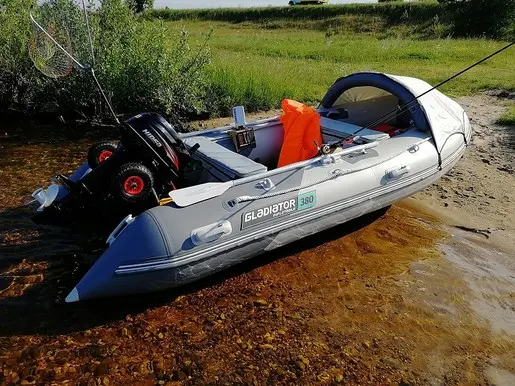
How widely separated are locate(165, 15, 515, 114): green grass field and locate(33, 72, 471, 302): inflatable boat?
3809mm

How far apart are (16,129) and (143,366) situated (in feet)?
20.0

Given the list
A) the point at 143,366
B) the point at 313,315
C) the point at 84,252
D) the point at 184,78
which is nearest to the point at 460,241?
the point at 313,315

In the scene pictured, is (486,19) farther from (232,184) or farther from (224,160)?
(232,184)

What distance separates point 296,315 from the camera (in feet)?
12.6

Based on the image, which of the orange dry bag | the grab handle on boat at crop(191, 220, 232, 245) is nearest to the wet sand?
the grab handle on boat at crop(191, 220, 232, 245)

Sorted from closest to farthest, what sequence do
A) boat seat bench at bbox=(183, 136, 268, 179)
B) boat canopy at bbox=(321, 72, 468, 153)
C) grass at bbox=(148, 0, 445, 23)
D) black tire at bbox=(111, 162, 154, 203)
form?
black tire at bbox=(111, 162, 154, 203), boat seat bench at bbox=(183, 136, 268, 179), boat canopy at bbox=(321, 72, 468, 153), grass at bbox=(148, 0, 445, 23)

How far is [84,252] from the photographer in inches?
177

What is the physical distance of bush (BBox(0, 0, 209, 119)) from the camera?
25.7 feet

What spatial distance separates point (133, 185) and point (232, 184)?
2.71 ft

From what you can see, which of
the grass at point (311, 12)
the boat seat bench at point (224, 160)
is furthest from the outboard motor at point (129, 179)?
the grass at point (311, 12)

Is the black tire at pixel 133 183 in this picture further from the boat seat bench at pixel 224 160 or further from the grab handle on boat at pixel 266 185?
the grab handle on boat at pixel 266 185

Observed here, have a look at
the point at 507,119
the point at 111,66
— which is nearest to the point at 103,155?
the point at 111,66

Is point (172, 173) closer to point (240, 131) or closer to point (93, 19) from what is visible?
point (240, 131)

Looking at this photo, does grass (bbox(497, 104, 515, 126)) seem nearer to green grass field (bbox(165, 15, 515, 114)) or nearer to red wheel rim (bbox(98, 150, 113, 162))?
green grass field (bbox(165, 15, 515, 114))
